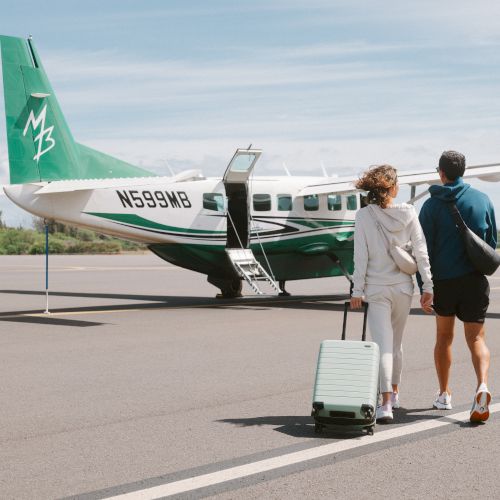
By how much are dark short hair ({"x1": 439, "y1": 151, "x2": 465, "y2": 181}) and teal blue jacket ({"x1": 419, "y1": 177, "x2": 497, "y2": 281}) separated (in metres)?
0.05

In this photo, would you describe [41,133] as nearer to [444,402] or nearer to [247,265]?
[247,265]

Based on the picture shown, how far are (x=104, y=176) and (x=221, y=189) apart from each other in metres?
2.32

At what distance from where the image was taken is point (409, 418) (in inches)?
271

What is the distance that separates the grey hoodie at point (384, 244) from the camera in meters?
6.86

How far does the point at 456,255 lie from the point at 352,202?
12783 millimetres

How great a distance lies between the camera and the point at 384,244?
6.90 metres

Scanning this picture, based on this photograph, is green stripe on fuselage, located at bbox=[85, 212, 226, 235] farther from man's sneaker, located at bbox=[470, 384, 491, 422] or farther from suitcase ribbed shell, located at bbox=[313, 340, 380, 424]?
man's sneaker, located at bbox=[470, 384, 491, 422]

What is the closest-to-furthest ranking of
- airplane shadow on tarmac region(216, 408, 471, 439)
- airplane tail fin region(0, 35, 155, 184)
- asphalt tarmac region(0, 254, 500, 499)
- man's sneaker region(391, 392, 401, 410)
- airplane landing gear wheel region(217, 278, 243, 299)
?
asphalt tarmac region(0, 254, 500, 499) → airplane shadow on tarmac region(216, 408, 471, 439) → man's sneaker region(391, 392, 401, 410) → airplane tail fin region(0, 35, 155, 184) → airplane landing gear wheel region(217, 278, 243, 299)

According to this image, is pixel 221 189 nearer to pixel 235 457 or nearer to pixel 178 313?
pixel 178 313

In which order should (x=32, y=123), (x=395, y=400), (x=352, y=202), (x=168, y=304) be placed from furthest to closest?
(x=352, y=202)
(x=168, y=304)
(x=32, y=123)
(x=395, y=400)

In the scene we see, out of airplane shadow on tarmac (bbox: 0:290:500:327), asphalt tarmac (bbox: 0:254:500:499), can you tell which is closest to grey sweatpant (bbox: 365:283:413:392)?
asphalt tarmac (bbox: 0:254:500:499)

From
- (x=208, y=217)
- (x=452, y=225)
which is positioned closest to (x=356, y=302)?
(x=452, y=225)

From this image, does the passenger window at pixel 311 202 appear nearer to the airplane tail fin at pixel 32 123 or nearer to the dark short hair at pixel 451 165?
the airplane tail fin at pixel 32 123

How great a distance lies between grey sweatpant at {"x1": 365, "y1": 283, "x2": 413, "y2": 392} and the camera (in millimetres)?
6773
